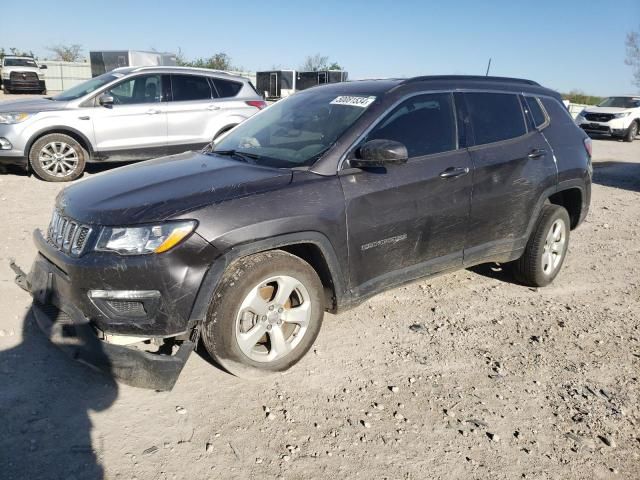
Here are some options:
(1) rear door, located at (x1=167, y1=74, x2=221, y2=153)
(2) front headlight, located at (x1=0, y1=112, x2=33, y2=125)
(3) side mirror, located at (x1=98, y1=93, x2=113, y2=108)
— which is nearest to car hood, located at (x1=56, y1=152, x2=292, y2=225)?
(3) side mirror, located at (x1=98, y1=93, x2=113, y2=108)

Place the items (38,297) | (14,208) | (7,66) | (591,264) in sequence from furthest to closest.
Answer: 1. (7,66)
2. (14,208)
3. (591,264)
4. (38,297)

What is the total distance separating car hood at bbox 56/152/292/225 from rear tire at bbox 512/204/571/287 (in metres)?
2.48

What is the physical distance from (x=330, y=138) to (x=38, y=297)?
2024 millimetres

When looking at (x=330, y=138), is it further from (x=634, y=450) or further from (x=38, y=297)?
(x=634, y=450)

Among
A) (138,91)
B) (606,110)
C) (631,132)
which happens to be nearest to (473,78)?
(138,91)

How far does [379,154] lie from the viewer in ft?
10.3

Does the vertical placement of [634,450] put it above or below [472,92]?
below

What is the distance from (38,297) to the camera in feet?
9.73

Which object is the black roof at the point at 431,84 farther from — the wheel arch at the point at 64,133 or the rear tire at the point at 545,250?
the wheel arch at the point at 64,133

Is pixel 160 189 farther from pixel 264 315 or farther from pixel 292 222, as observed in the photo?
pixel 264 315

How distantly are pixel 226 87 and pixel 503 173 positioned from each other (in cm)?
634

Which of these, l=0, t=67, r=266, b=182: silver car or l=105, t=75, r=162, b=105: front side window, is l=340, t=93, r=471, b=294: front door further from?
l=105, t=75, r=162, b=105: front side window

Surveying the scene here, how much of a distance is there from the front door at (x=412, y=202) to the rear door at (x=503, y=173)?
0.56 feet

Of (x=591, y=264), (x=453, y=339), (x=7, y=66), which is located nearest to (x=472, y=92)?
(x=453, y=339)
